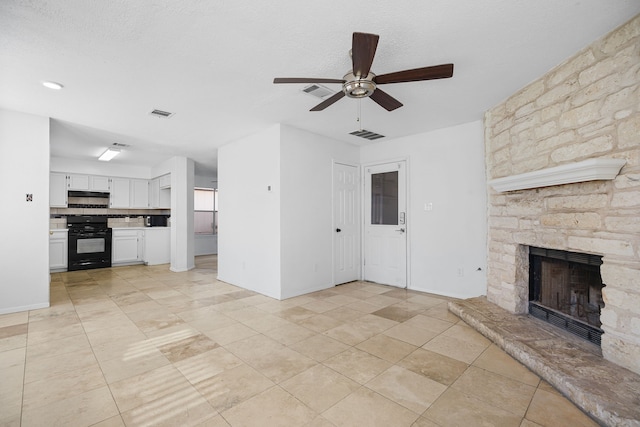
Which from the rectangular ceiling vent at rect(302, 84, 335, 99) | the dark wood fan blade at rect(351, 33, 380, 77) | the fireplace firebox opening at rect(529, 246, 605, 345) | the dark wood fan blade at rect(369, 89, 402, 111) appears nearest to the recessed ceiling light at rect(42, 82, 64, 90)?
the rectangular ceiling vent at rect(302, 84, 335, 99)

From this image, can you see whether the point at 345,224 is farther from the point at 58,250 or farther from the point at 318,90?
the point at 58,250

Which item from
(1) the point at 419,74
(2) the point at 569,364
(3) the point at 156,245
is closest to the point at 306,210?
(1) the point at 419,74

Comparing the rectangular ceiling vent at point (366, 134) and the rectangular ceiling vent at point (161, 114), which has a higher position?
the rectangular ceiling vent at point (161, 114)

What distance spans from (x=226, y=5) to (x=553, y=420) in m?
3.30

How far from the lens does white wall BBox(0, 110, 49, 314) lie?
3.72 meters

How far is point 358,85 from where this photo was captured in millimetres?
2312

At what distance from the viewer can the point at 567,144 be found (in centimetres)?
255

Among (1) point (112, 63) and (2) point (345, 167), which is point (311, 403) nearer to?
(1) point (112, 63)

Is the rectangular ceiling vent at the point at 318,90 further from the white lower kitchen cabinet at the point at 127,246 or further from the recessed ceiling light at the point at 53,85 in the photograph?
the white lower kitchen cabinet at the point at 127,246

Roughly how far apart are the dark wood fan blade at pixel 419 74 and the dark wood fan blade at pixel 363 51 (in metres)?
0.16

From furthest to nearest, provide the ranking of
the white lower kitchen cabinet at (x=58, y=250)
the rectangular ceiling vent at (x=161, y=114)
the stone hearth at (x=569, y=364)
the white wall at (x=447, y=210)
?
the white lower kitchen cabinet at (x=58, y=250) → the white wall at (x=447, y=210) → the rectangular ceiling vent at (x=161, y=114) → the stone hearth at (x=569, y=364)

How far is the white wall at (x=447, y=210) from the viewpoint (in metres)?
4.16

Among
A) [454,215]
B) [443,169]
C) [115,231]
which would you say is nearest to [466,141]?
[443,169]

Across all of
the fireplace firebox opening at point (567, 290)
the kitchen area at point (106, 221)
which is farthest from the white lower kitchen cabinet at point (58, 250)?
the fireplace firebox opening at point (567, 290)
